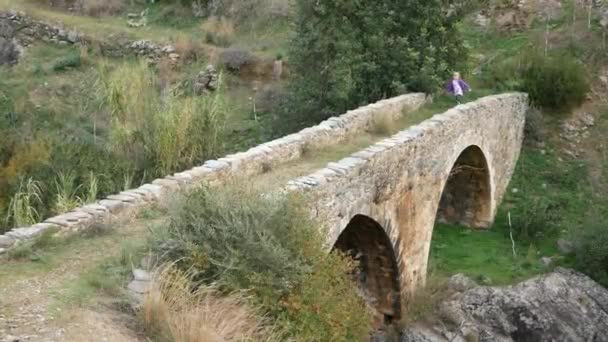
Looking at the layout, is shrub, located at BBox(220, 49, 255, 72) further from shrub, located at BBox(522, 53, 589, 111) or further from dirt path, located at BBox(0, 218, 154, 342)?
dirt path, located at BBox(0, 218, 154, 342)

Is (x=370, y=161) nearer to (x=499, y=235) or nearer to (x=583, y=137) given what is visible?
Result: (x=499, y=235)

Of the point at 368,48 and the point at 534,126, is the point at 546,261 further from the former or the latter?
the point at 368,48

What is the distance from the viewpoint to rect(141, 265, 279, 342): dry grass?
4.94 meters

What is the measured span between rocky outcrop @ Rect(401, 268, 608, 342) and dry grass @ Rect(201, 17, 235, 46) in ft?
42.1

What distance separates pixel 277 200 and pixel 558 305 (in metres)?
7.90

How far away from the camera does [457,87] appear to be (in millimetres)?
14516

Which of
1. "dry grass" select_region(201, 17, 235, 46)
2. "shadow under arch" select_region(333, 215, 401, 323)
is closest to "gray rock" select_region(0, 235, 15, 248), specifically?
"shadow under arch" select_region(333, 215, 401, 323)

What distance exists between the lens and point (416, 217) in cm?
1080

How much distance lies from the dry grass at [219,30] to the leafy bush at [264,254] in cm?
1678

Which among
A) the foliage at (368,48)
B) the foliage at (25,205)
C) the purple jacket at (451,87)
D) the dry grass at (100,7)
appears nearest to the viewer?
the foliage at (25,205)

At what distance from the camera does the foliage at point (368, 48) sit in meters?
14.0

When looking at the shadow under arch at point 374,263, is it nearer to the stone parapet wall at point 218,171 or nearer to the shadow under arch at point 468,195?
the stone parapet wall at point 218,171

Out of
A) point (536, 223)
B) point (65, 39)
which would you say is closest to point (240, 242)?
point (536, 223)

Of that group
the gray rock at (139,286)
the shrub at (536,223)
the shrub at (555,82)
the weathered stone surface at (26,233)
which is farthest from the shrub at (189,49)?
the gray rock at (139,286)
